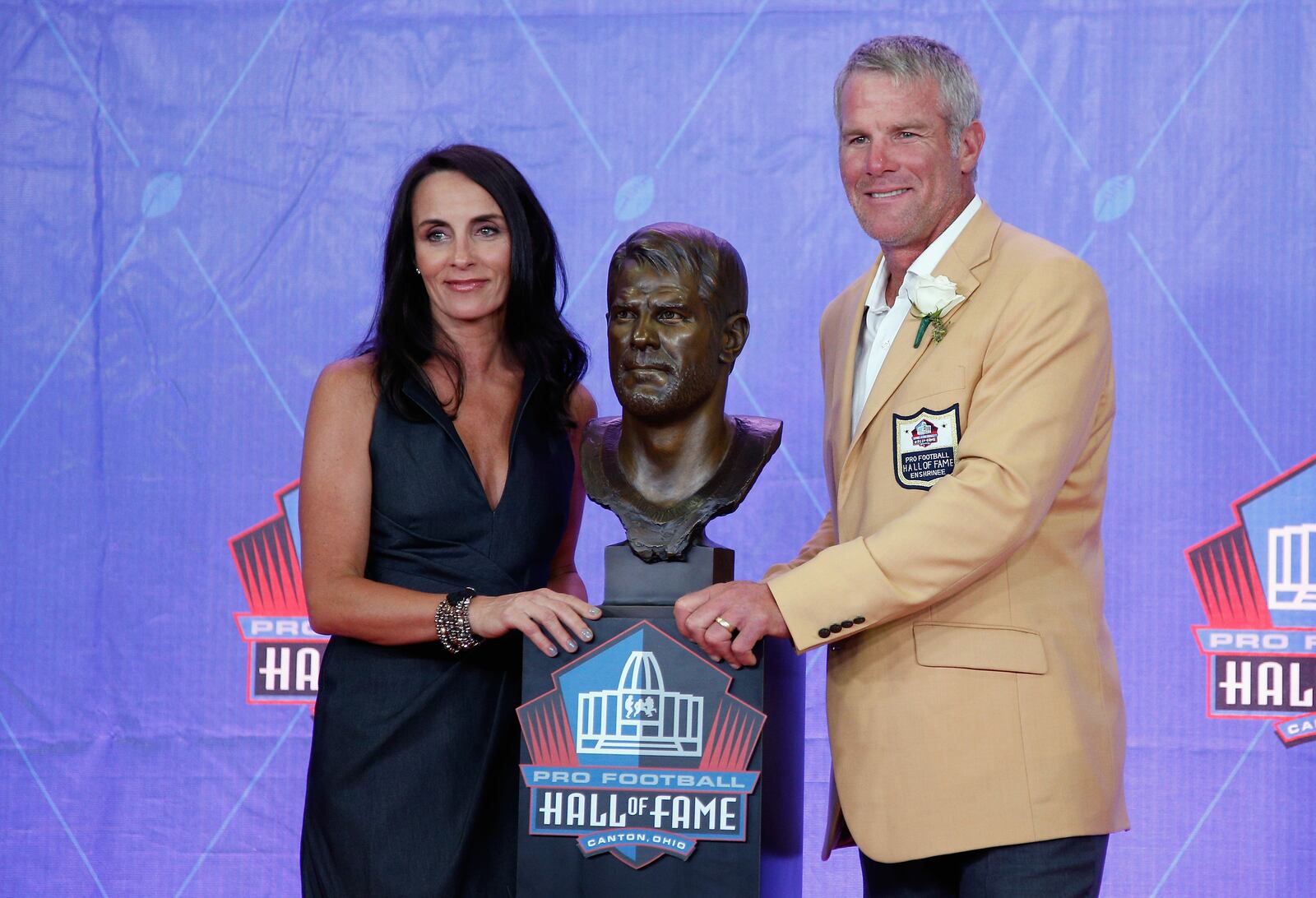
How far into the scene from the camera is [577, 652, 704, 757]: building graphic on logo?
2033mm

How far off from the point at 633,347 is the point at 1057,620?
30.5 inches

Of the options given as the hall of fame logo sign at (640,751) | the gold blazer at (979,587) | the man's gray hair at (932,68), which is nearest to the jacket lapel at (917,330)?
the gold blazer at (979,587)

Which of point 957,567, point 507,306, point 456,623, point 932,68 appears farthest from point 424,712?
point 932,68

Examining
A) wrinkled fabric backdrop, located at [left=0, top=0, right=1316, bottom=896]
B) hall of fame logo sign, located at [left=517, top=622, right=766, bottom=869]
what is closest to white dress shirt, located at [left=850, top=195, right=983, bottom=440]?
hall of fame logo sign, located at [left=517, top=622, right=766, bottom=869]

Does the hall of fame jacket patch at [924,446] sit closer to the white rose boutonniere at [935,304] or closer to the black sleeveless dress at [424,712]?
the white rose boutonniere at [935,304]

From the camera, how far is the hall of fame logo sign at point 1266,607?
3.29m

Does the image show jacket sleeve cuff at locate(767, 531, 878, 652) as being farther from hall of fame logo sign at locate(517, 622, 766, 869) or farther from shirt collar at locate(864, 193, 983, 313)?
shirt collar at locate(864, 193, 983, 313)

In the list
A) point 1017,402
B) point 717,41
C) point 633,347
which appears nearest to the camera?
point 1017,402

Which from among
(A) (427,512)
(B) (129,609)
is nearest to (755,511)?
(A) (427,512)

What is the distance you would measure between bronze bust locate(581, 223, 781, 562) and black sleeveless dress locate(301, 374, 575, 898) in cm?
18

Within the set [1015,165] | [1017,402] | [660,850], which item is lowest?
[660,850]

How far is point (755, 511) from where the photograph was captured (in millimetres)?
3521

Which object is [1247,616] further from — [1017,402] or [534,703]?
[534,703]

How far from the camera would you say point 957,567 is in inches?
75.5
